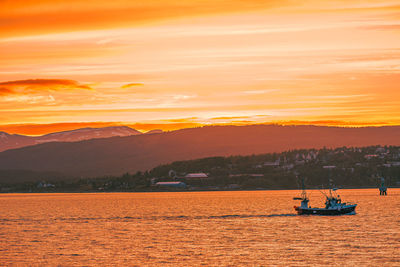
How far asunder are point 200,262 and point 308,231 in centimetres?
4635

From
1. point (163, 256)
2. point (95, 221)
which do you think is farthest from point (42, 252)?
point (95, 221)

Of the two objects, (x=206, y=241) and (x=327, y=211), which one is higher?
(x=327, y=211)

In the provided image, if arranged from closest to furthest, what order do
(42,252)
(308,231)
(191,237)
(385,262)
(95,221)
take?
1. (385,262)
2. (42,252)
3. (191,237)
4. (308,231)
5. (95,221)

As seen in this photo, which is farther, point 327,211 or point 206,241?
point 327,211

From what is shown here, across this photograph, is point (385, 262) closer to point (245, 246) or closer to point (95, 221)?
point (245, 246)

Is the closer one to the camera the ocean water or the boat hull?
the ocean water

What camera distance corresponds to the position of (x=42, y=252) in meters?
102

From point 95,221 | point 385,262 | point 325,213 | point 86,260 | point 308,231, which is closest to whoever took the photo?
point 385,262

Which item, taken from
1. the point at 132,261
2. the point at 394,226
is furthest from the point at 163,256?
the point at 394,226

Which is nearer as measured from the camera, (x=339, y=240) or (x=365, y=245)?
(x=365, y=245)

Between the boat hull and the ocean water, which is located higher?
the boat hull

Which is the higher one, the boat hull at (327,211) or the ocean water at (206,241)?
the boat hull at (327,211)

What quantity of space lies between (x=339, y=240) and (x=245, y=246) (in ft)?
57.5

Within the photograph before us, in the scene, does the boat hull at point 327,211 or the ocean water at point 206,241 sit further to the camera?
the boat hull at point 327,211
